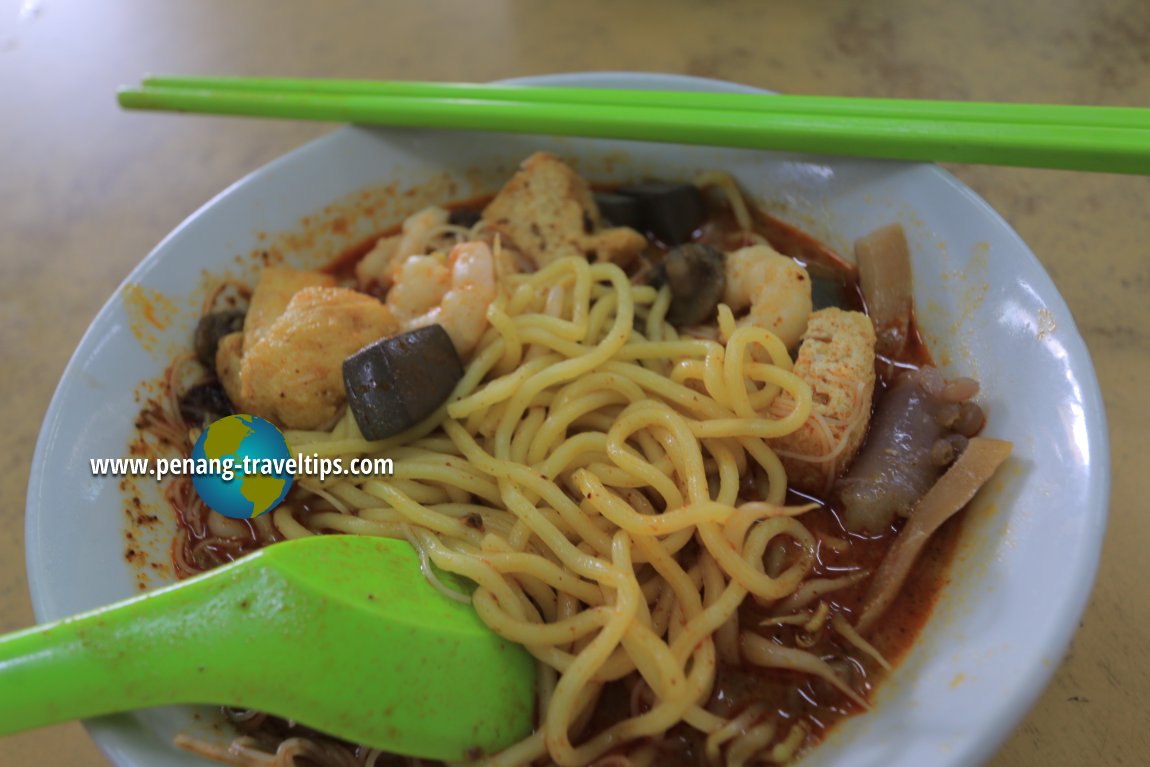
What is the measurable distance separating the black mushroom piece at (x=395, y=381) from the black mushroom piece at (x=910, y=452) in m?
1.09

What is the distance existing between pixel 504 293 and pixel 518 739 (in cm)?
122

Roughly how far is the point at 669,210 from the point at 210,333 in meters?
1.47

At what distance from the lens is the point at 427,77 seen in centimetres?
373

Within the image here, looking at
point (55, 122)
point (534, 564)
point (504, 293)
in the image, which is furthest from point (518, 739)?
point (55, 122)

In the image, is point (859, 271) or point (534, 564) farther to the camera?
point (859, 271)

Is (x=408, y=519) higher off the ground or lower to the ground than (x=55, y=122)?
lower

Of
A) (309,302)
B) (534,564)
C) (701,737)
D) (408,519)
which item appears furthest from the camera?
(309,302)

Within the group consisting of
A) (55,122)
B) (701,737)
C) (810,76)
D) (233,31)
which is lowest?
(701,737)

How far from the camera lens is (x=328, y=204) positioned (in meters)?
2.74

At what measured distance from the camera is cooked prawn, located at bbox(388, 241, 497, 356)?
7.54 ft

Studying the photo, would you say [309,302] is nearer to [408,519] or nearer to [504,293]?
[504,293]

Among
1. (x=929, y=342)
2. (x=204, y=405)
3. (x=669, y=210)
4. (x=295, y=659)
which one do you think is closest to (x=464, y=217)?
(x=669, y=210)

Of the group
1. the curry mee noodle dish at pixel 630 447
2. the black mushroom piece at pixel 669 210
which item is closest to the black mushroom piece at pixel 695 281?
the curry mee noodle dish at pixel 630 447

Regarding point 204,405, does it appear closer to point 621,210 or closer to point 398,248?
point 398,248
